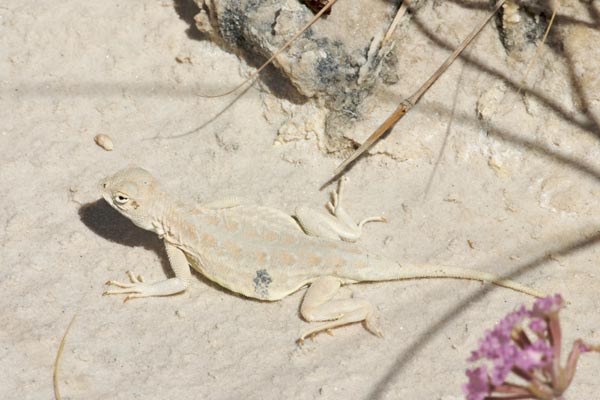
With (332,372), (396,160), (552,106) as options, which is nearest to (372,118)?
(396,160)

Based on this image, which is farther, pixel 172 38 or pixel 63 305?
pixel 172 38

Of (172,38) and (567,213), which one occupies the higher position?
(567,213)

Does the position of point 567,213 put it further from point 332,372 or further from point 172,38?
point 172,38

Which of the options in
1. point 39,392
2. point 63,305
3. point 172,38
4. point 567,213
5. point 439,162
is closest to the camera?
point 39,392

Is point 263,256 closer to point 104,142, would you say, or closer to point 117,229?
point 117,229

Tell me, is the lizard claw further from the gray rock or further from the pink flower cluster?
the pink flower cluster

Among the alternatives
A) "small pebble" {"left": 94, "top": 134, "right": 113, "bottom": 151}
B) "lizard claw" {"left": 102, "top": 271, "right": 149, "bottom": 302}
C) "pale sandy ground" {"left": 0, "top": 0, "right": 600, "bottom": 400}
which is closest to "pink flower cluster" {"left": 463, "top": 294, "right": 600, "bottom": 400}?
"pale sandy ground" {"left": 0, "top": 0, "right": 600, "bottom": 400}

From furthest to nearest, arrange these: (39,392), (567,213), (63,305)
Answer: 1. (567,213)
2. (63,305)
3. (39,392)
